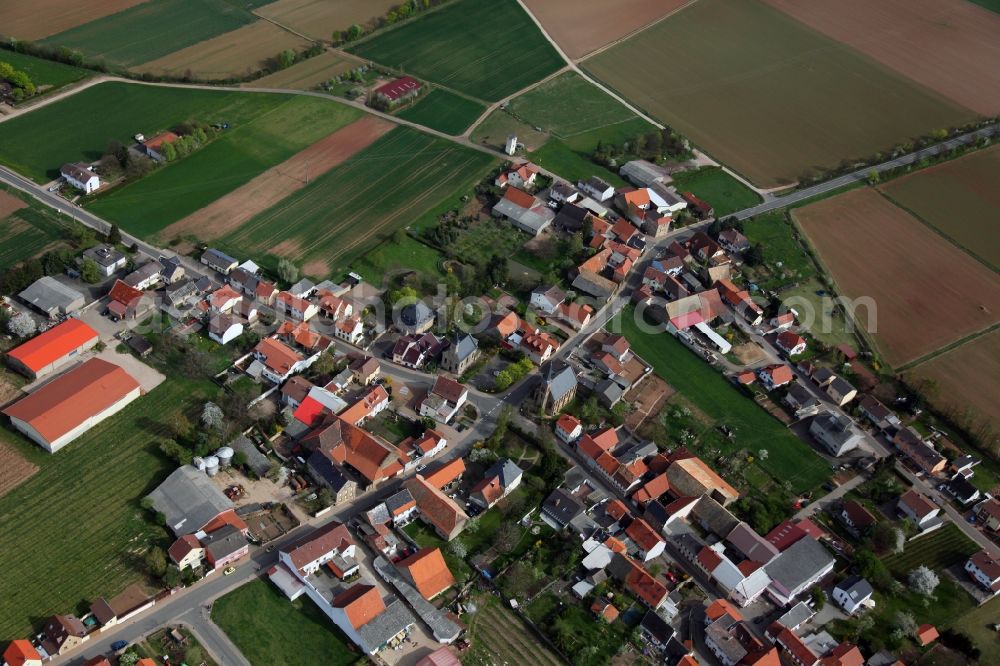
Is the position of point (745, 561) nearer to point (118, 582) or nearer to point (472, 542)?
point (472, 542)

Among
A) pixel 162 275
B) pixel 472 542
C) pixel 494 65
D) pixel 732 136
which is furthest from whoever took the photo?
pixel 494 65

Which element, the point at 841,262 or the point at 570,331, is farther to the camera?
the point at 841,262

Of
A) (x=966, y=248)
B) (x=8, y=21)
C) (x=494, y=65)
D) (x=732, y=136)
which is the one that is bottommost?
(x=966, y=248)

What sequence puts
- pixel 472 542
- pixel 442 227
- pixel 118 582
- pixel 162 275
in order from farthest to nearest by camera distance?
pixel 442 227
pixel 162 275
pixel 472 542
pixel 118 582

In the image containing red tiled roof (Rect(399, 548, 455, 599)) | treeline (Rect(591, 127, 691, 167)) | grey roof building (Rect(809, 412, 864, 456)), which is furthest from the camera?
treeline (Rect(591, 127, 691, 167))

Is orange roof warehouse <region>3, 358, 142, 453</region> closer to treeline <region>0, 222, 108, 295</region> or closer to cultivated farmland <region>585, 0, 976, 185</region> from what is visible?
treeline <region>0, 222, 108, 295</region>

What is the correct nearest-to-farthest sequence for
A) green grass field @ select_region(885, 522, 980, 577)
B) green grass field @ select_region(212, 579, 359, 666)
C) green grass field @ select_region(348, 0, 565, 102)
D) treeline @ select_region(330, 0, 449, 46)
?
green grass field @ select_region(212, 579, 359, 666)
green grass field @ select_region(885, 522, 980, 577)
green grass field @ select_region(348, 0, 565, 102)
treeline @ select_region(330, 0, 449, 46)

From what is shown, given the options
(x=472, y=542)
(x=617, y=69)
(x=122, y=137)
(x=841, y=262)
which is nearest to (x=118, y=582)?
(x=472, y=542)

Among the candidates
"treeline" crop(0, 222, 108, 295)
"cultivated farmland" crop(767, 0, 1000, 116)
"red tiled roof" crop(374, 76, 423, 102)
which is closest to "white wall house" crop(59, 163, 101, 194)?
"treeline" crop(0, 222, 108, 295)
